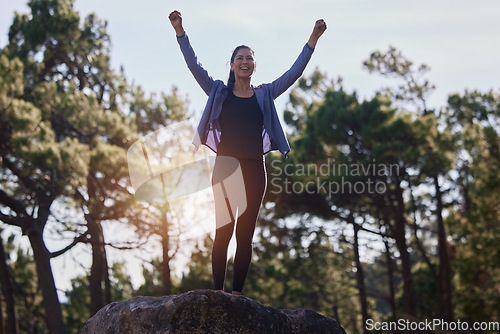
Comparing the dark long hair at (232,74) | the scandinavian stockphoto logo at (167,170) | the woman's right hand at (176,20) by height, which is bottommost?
the dark long hair at (232,74)

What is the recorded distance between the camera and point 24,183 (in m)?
11.2

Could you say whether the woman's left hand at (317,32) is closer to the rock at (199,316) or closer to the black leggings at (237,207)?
the black leggings at (237,207)

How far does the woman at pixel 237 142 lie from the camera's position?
377cm

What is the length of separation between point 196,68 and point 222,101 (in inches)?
12.4

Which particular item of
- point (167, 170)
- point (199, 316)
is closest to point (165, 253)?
point (167, 170)

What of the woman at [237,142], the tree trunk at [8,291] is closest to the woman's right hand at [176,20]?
the woman at [237,142]

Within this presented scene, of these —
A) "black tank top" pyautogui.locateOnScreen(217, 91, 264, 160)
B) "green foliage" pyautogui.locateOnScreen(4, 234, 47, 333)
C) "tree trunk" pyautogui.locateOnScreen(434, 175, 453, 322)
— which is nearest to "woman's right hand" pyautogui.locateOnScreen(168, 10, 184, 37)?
"black tank top" pyautogui.locateOnScreen(217, 91, 264, 160)

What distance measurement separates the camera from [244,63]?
385 centimetres

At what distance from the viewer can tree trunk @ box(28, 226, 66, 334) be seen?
10.9 metres

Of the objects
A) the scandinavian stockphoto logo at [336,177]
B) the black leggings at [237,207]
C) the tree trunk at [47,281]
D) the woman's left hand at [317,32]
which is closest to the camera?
the black leggings at [237,207]

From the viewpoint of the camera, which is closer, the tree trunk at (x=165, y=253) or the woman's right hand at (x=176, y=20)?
the woman's right hand at (x=176, y=20)

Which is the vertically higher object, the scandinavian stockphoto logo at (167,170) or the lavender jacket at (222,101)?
the scandinavian stockphoto logo at (167,170)

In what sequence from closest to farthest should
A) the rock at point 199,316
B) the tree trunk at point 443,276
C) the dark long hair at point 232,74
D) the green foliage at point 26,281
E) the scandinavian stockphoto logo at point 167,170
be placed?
the rock at point 199,316 → the dark long hair at point 232,74 → the scandinavian stockphoto logo at point 167,170 → the tree trunk at point 443,276 → the green foliage at point 26,281

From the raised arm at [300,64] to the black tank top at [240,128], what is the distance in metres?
0.24
